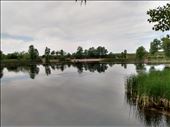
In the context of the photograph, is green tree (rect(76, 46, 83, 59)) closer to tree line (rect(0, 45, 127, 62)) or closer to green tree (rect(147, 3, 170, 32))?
tree line (rect(0, 45, 127, 62))

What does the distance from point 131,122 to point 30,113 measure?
8.82 m

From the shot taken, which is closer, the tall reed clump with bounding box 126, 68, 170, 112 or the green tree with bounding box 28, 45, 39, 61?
the tall reed clump with bounding box 126, 68, 170, 112

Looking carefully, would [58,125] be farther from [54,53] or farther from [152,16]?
[54,53]

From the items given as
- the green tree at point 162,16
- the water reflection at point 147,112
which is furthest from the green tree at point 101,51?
the green tree at point 162,16

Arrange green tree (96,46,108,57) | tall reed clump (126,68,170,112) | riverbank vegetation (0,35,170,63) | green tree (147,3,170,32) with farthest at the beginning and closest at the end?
green tree (96,46,108,57) → riverbank vegetation (0,35,170,63) → tall reed clump (126,68,170,112) → green tree (147,3,170,32)

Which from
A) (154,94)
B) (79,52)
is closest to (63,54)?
(79,52)

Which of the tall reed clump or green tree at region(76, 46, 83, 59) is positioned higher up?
green tree at region(76, 46, 83, 59)

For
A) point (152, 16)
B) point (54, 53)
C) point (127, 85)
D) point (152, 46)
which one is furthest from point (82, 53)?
point (152, 16)

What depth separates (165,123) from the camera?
16.5 metres

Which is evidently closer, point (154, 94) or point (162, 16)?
point (162, 16)

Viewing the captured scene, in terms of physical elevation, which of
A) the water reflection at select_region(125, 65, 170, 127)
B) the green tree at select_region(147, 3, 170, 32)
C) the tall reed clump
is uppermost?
the green tree at select_region(147, 3, 170, 32)

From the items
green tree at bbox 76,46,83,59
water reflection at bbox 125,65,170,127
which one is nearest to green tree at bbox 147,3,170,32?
water reflection at bbox 125,65,170,127

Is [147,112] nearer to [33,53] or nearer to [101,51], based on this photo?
[33,53]

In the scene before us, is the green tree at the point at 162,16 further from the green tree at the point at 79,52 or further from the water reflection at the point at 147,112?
the green tree at the point at 79,52
